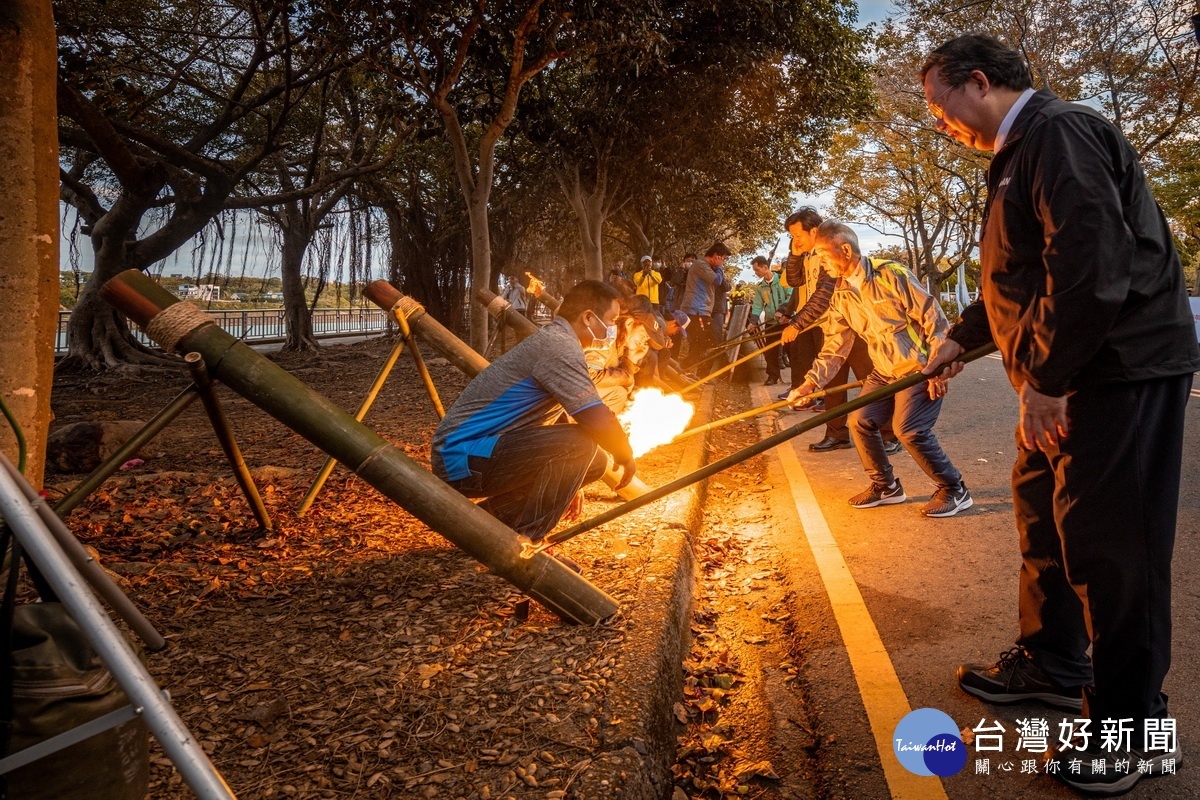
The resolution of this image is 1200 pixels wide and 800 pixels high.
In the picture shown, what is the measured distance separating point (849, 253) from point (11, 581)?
5515 millimetres

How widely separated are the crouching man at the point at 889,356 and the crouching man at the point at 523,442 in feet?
7.92

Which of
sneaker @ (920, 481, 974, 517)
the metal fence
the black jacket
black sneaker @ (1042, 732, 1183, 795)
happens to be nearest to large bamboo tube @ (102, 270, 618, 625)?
black sneaker @ (1042, 732, 1183, 795)

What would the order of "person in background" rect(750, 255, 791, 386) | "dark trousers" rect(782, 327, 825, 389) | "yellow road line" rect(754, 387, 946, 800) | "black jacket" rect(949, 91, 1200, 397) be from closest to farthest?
1. "black jacket" rect(949, 91, 1200, 397)
2. "yellow road line" rect(754, 387, 946, 800)
3. "dark trousers" rect(782, 327, 825, 389)
4. "person in background" rect(750, 255, 791, 386)

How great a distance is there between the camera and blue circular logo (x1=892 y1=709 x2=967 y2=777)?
271 centimetres

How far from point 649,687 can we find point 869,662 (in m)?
1.14

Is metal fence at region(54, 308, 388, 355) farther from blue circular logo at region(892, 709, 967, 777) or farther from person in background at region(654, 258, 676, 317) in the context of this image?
blue circular logo at region(892, 709, 967, 777)

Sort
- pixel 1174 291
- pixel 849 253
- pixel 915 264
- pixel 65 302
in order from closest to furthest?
1. pixel 1174 291
2. pixel 849 253
3. pixel 65 302
4. pixel 915 264

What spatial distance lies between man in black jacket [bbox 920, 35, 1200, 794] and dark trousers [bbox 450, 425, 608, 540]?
2100 mm

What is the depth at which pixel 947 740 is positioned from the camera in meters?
2.84

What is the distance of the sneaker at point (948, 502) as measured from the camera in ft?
17.8

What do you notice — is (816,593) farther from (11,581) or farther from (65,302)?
(65,302)

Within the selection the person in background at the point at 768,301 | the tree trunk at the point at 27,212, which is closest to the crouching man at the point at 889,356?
the tree trunk at the point at 27,212

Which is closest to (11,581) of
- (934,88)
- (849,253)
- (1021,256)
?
(1021,256)

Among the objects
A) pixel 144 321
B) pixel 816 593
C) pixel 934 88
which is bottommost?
pixel 816 593
